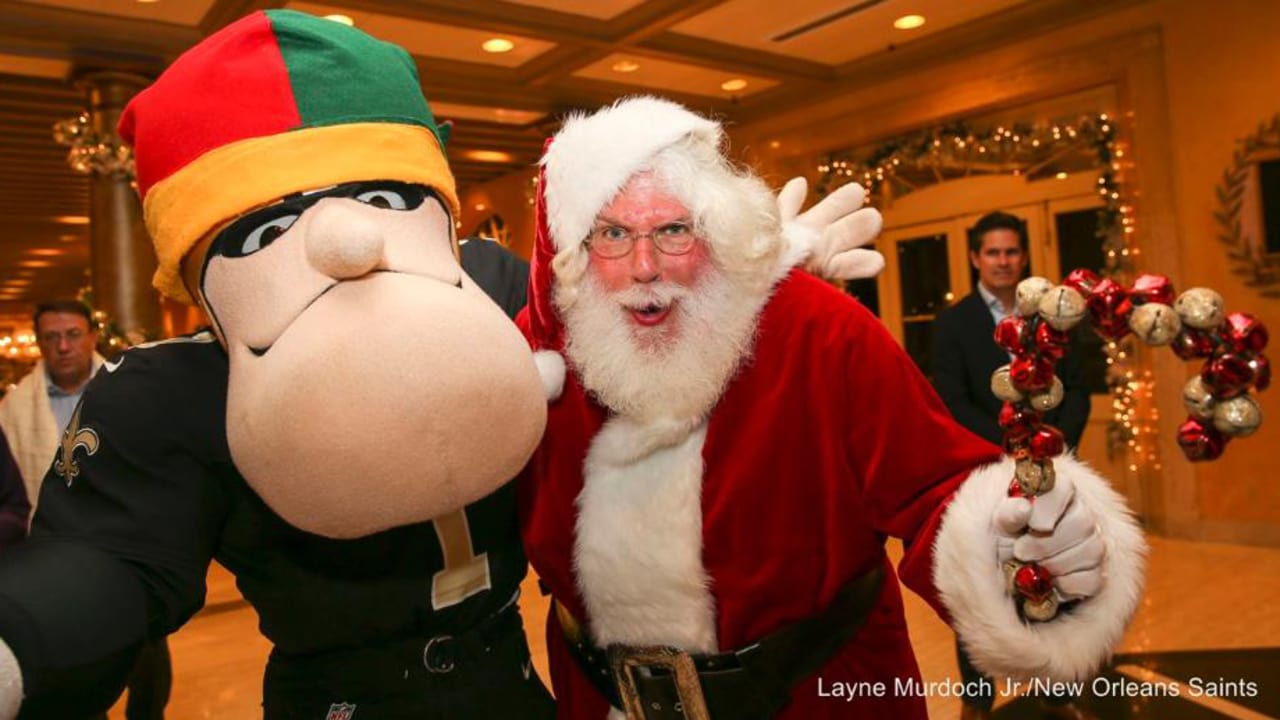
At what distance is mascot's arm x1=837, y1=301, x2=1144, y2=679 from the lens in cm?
106

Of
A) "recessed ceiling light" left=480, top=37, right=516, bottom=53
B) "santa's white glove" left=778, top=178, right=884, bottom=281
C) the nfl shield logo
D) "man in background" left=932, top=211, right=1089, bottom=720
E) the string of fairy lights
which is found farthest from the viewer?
"recessed ceiling light" left=480, top=37, right=516, bottom=53

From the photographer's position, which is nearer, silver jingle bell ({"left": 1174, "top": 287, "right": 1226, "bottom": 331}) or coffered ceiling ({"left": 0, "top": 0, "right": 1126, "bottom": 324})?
silver jingle bell ({"left": 1174, "top": 287, "right": 1226, "bottom": 331})

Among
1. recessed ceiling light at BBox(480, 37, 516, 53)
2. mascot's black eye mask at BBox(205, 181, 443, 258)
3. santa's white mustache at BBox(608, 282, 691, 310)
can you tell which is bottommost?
santa's white mustache at BBox(608, 282, 691, 310)

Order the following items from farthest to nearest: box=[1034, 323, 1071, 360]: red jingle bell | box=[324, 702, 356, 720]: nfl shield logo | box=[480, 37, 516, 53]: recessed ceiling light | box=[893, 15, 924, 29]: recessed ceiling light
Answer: box=[480, 37, 516, 53]: recessed ceiling light
box=[893, 15, 924, 29]: recessed ceiling light
box=[324, 702, 356, 720]: nfl shield logo
box=[1034, 323, 1071, 360]: red jingle bell

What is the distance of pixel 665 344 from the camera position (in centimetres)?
143

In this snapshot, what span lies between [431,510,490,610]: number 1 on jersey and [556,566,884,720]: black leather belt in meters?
0.28

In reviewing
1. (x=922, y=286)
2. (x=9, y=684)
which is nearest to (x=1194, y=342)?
(x=9, y=684)

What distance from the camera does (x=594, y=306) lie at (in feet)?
4.80

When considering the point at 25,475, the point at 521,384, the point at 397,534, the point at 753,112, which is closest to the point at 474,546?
the point at 397,534

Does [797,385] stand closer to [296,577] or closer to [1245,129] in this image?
[296,577]

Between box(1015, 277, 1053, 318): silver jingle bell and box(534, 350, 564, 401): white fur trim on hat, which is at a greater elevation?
box(1015, 277, 1053, 318): silver jingle bell

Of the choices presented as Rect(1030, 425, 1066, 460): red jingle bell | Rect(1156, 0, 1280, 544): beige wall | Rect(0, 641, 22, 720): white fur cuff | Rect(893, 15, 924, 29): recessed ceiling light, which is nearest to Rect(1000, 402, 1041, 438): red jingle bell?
Rect(1030, 425, 1066, 460): red jingle bell

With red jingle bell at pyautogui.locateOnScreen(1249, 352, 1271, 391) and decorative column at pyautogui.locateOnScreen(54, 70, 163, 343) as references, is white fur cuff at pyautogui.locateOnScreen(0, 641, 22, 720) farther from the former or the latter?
decorative column at pyautogui.locateOnScreen(54, 70, 163, 343)

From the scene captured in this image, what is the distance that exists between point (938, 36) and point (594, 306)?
5.78 metres
